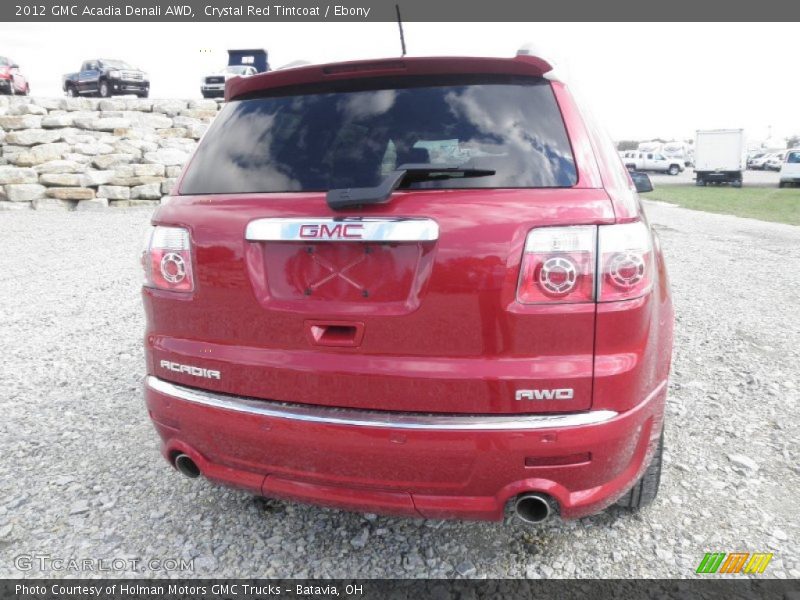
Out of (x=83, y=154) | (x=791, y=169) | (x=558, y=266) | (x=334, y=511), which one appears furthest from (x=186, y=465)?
(x=791, y=169)

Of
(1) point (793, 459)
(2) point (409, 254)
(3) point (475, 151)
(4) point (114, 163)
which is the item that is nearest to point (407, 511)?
(2) point (409, 254)

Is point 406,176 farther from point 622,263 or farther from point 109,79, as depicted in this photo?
point 109,79

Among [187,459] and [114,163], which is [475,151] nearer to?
[187,459]

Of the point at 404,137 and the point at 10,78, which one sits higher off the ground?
the point at 10,78

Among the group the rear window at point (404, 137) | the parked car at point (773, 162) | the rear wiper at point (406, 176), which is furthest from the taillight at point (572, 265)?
the parked car at point (773, 162)

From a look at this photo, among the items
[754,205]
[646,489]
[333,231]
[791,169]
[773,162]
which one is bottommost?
[754,205]

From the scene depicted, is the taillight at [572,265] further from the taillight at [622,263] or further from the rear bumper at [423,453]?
the rear bumper at [423,453]

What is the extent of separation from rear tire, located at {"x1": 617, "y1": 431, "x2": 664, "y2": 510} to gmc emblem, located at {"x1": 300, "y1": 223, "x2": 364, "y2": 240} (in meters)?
1.59

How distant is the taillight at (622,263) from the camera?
1832 millimetres

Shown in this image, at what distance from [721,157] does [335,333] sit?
1634 inches

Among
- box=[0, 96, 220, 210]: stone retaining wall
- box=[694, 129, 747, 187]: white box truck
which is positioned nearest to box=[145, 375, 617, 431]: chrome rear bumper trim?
box=[0, 96, 220, 210]: stone retaining wall

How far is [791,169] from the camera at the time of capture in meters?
31.9

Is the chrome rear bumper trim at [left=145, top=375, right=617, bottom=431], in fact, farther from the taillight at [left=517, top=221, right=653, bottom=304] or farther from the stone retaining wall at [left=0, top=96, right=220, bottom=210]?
the stone retaining wall at [left=0, top=96, right=220, bottom=210]

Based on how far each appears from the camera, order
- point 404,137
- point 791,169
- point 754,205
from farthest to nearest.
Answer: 1. point 791,169
2. point 754,205
3. point 404,137
